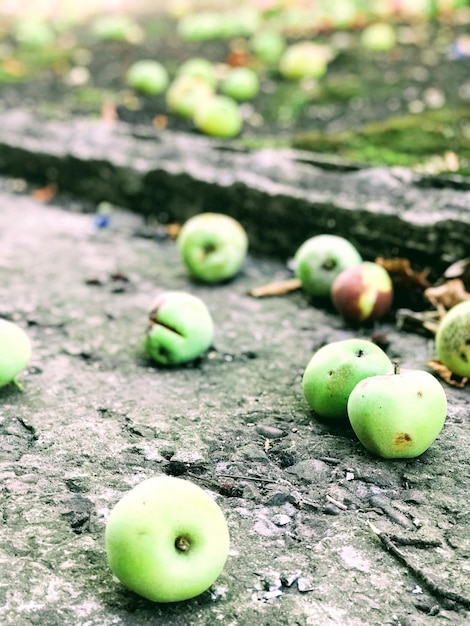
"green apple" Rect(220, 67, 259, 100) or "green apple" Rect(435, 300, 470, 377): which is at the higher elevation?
"green apple" Rect(220, 67, 259, 100)

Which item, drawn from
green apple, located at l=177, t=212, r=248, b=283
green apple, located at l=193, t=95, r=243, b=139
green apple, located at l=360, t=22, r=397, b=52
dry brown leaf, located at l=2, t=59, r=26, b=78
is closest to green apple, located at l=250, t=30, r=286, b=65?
green apple, located at l=360, t=22, r=397, b=52

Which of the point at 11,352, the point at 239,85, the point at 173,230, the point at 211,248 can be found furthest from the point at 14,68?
the point at 11,352

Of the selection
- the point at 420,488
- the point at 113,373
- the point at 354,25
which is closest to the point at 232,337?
the point at 113,373

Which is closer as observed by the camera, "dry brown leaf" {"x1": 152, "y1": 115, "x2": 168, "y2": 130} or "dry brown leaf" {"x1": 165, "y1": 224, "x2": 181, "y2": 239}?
"dry brown leaf" {"x1": 165, "y1": 224, "x2": 181, "y2": 239}

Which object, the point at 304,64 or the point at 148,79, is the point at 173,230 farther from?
the point at 304,64

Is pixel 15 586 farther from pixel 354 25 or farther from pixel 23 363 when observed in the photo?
pixel 354 25

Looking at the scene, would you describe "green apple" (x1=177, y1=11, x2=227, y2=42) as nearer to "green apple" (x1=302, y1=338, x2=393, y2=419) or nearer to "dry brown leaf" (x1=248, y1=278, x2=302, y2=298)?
"dry brown leaf" (x1=248, y1=278, x2=302, y2=298)
